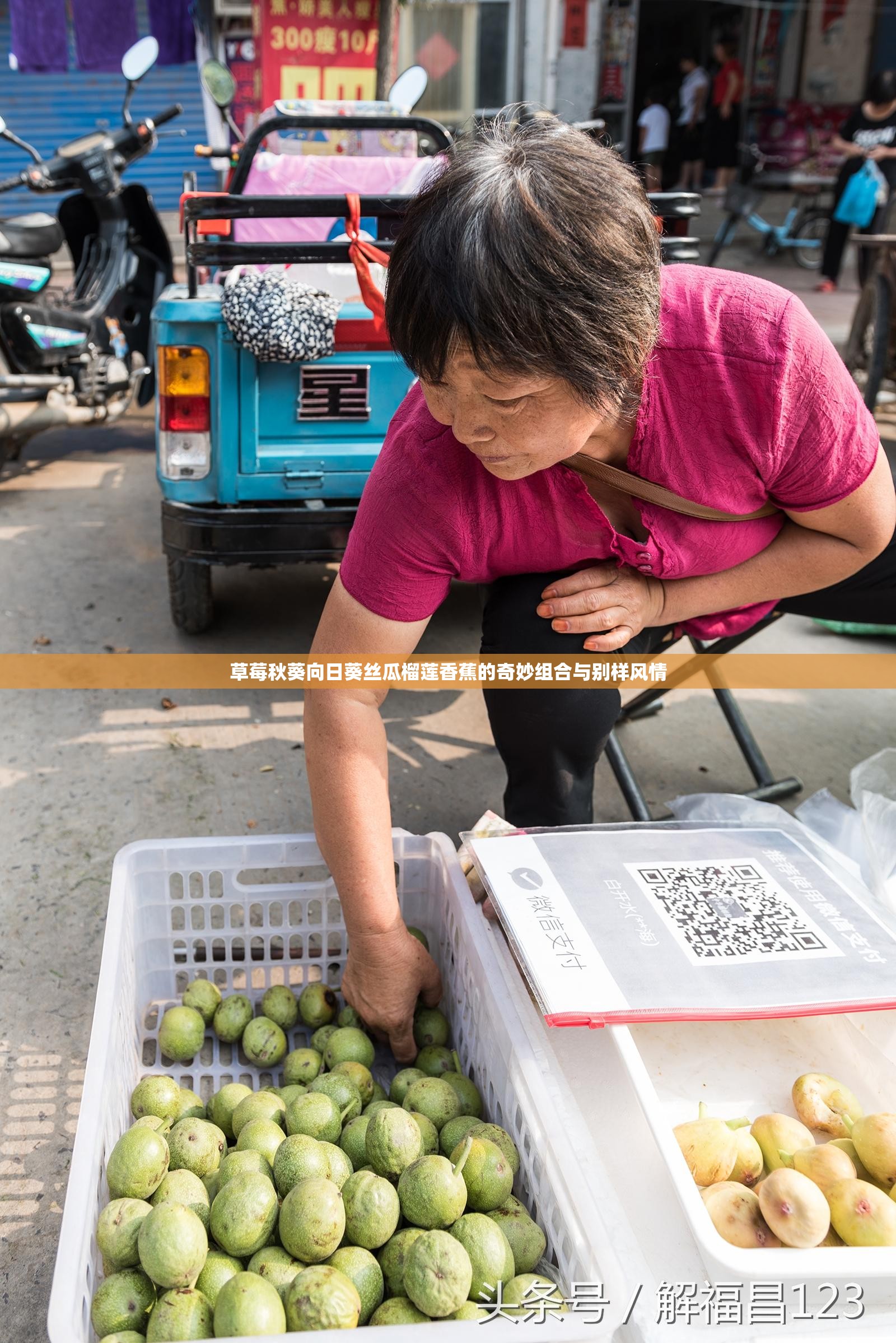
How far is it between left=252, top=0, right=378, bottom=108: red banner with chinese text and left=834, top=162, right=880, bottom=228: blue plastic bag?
13.3ft

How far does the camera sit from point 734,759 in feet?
10.2

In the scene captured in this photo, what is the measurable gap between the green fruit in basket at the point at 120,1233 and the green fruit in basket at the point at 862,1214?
0.84 m

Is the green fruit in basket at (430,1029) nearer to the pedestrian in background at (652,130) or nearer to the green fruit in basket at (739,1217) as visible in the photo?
the green fruit in basket at (739,1217)

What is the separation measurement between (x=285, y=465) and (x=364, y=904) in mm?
1897

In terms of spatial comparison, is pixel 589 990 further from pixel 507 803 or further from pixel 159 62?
pixel 159 62

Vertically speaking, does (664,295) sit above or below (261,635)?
above

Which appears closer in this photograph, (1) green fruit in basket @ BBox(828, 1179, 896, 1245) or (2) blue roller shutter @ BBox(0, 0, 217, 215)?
(1) green fruit in basket @ BBox(828, 1179, 896, 1245)

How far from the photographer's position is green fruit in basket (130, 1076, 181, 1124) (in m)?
1.51

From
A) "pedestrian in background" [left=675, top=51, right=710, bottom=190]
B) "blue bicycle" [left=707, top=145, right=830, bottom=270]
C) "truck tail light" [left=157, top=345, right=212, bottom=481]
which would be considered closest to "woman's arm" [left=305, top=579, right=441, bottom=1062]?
"truck tail light" [left=157, top=345, right=212, bottom=481]

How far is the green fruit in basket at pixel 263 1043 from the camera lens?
67.6 inches

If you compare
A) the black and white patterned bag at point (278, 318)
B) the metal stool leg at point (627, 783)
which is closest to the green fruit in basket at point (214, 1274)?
the metal stool leg at point (627, 783)

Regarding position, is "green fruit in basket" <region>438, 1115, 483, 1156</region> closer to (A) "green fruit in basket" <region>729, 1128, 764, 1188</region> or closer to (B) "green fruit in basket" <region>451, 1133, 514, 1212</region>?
(B) "green fruit in basket" <region>451, 1133, 514, 1212</region>

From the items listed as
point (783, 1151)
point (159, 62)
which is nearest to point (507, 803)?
point (783, 1151)

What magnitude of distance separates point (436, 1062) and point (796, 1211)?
613 millimetres
